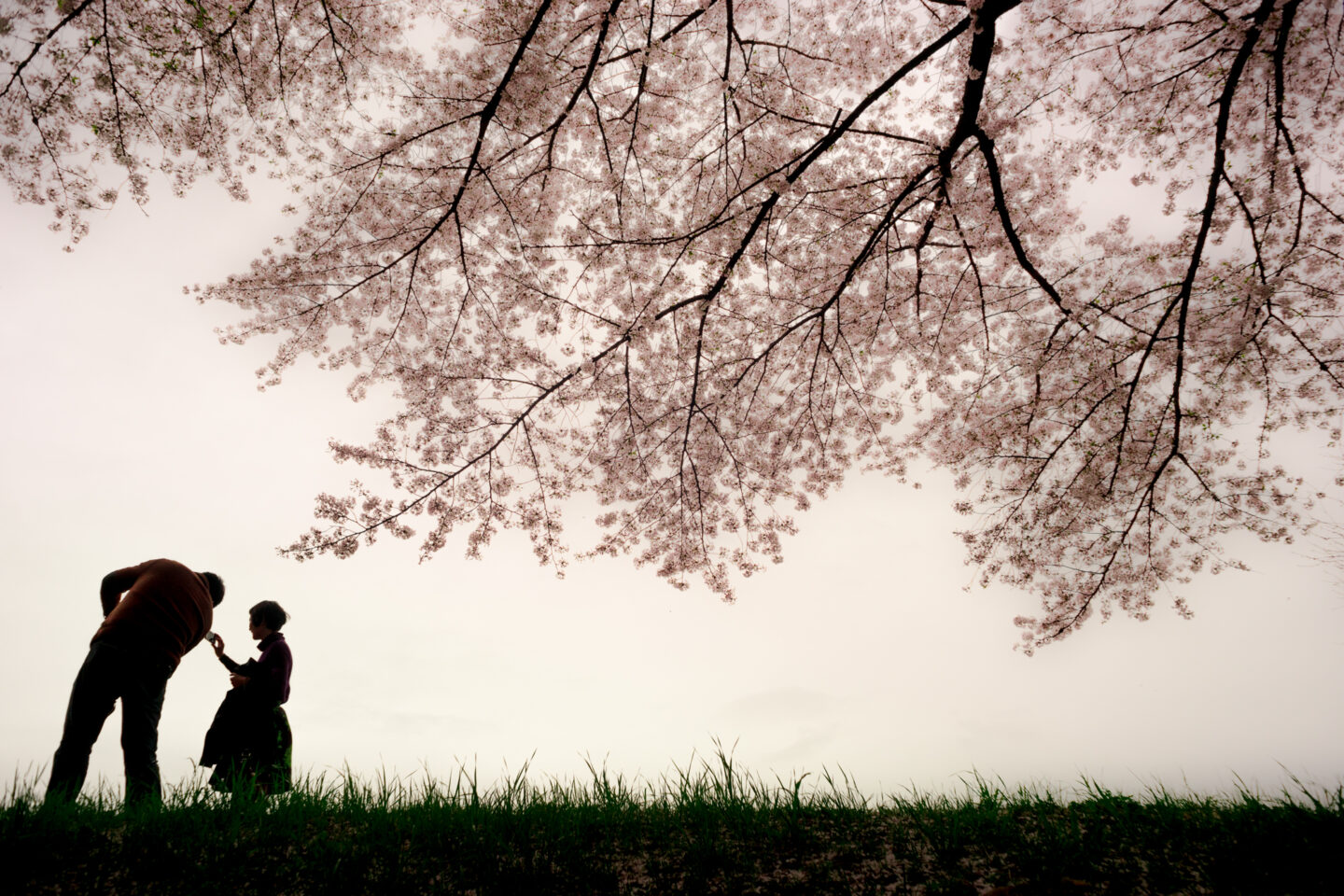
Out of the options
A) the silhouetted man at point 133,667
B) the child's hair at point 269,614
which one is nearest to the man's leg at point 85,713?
the silhouetted man at point 133,667

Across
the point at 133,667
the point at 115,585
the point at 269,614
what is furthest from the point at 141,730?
the point at 115,585

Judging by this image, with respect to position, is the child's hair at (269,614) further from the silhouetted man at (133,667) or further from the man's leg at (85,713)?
the man's leg at (85,713)

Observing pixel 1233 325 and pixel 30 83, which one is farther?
pixel 1233 325

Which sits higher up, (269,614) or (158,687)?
(269,614)

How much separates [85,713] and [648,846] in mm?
3202

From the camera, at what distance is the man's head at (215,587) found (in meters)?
3.90

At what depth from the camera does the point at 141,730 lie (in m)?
3.12

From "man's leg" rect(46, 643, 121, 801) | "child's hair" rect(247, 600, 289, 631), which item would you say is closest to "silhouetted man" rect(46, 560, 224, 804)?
"man's leg" rect(46, 643, 121, 801)

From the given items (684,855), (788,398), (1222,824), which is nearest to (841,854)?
(684,855)

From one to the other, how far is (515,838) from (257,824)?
3.98 ft

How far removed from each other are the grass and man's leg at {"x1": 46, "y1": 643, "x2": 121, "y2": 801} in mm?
262

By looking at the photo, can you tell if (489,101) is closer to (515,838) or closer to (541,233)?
(541,233)

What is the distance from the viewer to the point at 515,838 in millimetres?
2479

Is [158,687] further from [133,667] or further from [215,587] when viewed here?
[215,587]
